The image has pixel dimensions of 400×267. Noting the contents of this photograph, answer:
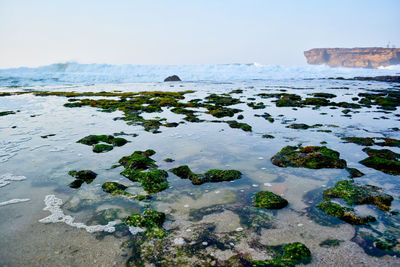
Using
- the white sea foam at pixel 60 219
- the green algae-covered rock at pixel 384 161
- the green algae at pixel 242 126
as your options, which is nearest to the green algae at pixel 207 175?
the white sea foam at pixel 60 219

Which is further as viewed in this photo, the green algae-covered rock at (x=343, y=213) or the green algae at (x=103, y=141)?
the green algae at (x=103, y=141)

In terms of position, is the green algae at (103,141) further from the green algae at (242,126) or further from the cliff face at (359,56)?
the cliff face at (359,56)

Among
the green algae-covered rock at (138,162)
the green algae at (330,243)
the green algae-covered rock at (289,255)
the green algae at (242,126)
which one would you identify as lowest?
the green algae at (330,243)

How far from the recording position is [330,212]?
14.3 feet

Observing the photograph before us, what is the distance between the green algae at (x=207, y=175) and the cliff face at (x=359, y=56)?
202 metres

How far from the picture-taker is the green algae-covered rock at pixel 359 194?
182 inches

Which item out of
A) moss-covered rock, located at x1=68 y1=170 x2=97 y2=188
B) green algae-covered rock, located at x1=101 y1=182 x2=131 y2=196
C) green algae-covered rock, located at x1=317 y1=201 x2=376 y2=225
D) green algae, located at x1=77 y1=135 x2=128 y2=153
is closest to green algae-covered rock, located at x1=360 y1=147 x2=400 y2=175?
green algae-covered rock, located at x1=317 y1=201 x2=376 y2=225

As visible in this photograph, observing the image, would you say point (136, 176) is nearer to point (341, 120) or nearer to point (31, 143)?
point (31, 143)

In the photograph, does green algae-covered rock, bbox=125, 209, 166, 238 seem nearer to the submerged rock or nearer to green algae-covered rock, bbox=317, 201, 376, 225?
the submerged rock

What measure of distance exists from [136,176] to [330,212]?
4140 millimetres

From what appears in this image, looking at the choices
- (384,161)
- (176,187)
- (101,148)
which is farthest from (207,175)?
(384,161)

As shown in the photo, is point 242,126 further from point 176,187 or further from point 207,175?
point 176,187

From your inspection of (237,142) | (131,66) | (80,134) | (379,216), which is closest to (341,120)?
(237,142)

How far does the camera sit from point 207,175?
584cm
